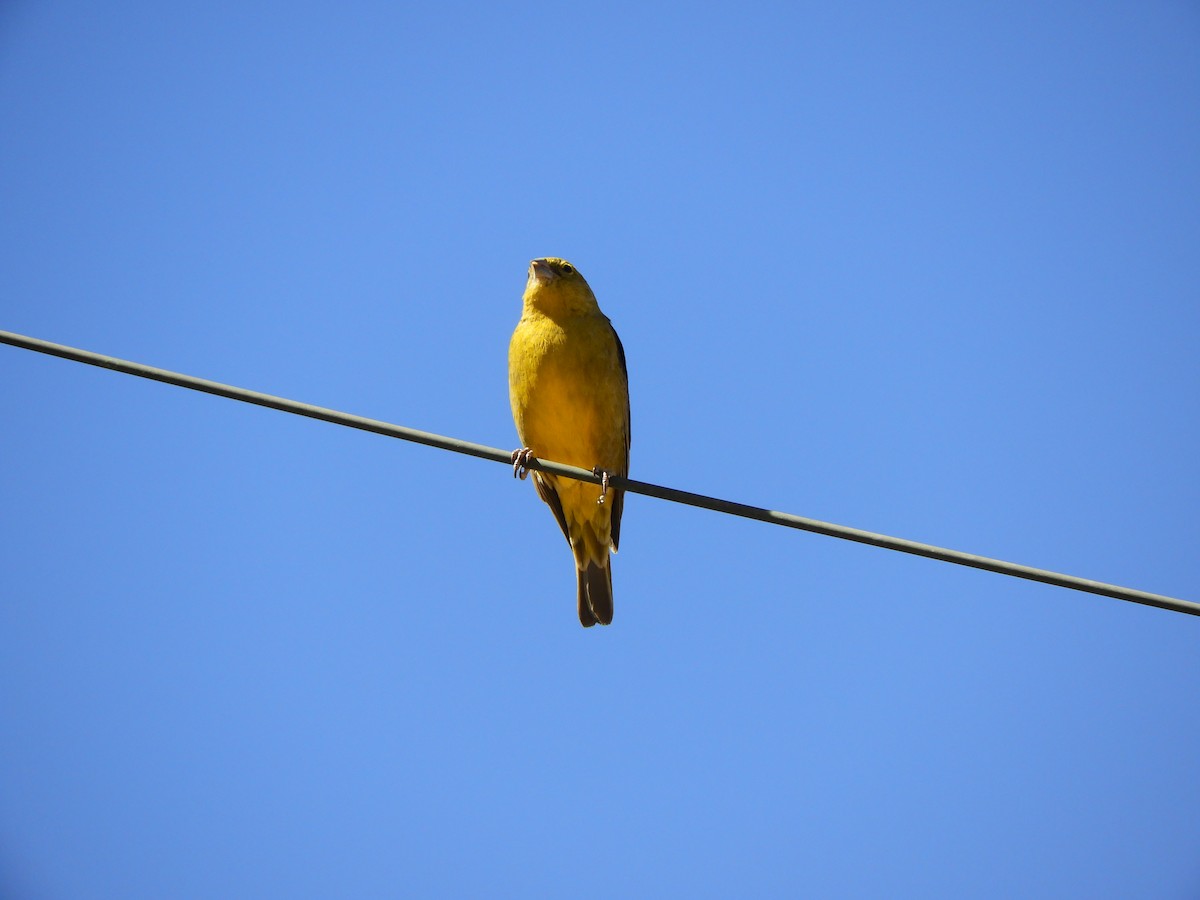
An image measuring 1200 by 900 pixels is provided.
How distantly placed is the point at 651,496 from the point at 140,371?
6.48 ft

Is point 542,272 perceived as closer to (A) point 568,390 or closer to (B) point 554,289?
(B) point 554,289

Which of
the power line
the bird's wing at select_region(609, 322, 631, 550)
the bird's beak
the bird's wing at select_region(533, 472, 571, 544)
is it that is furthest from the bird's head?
the power line

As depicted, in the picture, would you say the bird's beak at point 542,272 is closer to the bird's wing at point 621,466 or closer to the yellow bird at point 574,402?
the yellow bird at point 574,402

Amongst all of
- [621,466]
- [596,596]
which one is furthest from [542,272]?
[596,596]

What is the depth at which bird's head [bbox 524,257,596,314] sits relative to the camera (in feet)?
20.2

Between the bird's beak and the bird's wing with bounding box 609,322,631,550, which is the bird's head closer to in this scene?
the bird's beak

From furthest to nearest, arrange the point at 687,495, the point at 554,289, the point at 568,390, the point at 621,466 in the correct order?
the point at 621,466 → the point at 554,289 → the point at 568,390 → the point at 687,495

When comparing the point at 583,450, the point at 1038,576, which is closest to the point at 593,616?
the point at 583,450

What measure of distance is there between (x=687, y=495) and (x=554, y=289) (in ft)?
8.85

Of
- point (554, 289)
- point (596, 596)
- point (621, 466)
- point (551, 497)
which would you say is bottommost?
point (596, 596)

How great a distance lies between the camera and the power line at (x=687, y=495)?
326cm

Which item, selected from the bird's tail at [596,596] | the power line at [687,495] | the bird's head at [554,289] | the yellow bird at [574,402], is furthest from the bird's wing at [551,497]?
the power line at [687,495]

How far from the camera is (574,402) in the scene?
5.86 m

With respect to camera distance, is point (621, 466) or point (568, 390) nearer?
point (568, 390)
